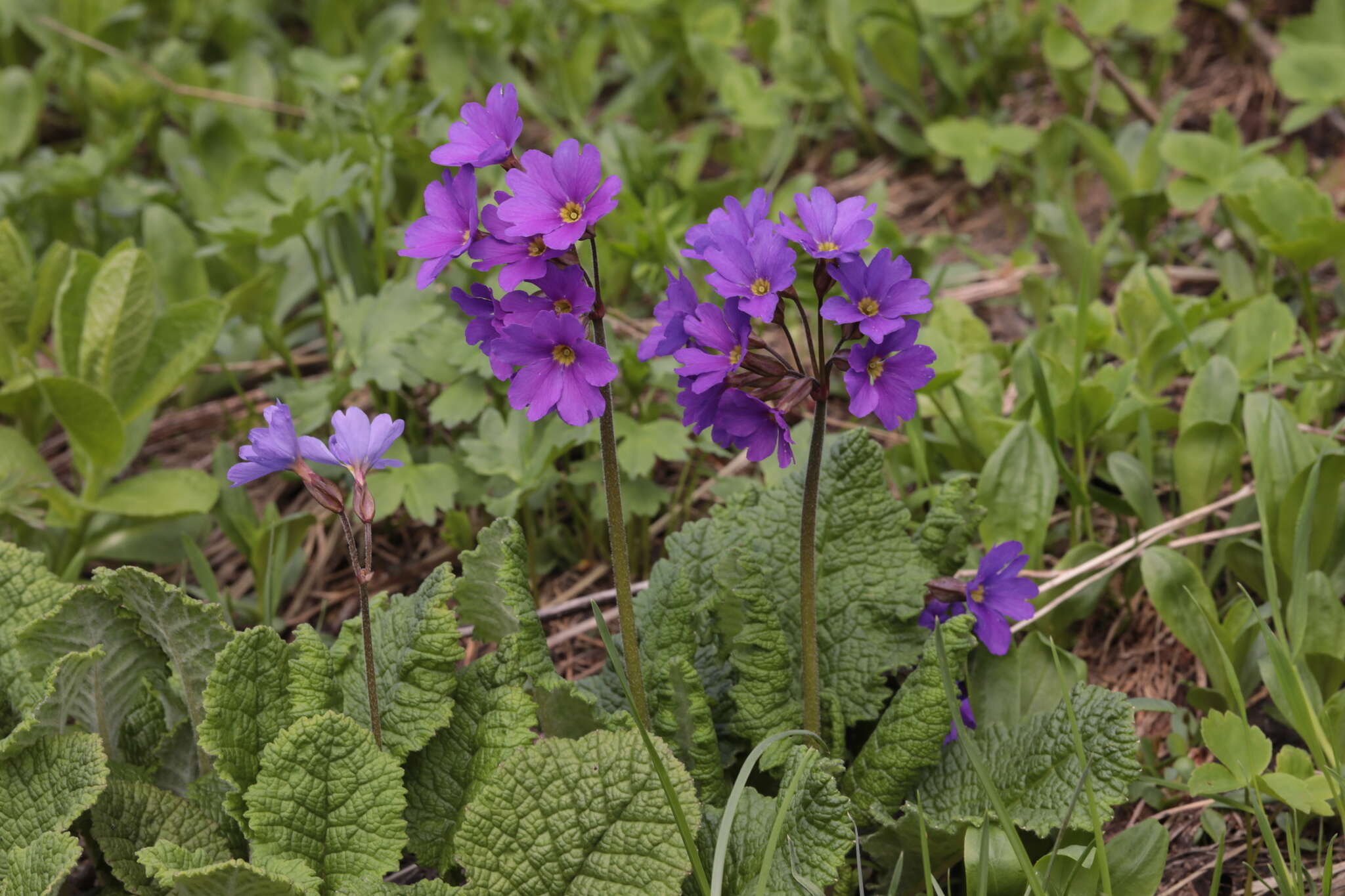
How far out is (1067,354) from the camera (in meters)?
2.96

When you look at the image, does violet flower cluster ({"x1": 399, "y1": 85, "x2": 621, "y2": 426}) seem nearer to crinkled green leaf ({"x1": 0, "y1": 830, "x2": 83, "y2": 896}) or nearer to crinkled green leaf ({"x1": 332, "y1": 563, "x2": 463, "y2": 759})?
crinkled green leaf ({"x1": 332, "y1": 563, "x2": 463, "y2": 759})

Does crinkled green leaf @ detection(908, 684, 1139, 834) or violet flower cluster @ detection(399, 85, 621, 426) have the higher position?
violet flower cluster @ detection(399, 85, 621, 426)

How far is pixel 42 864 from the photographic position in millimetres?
1707

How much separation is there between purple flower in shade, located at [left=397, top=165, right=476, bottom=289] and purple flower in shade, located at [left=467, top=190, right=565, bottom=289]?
0.02m

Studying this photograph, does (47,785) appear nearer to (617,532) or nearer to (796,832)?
(617,532)

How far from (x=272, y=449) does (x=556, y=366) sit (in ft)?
1.33

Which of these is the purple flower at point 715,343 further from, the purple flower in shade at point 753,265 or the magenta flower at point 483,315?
the magenta flower at point 483,315

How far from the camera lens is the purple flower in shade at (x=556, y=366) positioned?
1.54 m

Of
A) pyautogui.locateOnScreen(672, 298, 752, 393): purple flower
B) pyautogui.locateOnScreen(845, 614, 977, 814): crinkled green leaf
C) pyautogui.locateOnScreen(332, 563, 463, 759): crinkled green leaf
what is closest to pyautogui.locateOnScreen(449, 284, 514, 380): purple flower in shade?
pyautogui.locateOnScreen(672, 298, 752, 393): purple flower

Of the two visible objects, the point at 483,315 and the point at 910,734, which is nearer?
the point at 483,315

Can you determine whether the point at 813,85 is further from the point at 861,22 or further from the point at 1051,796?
the point at 1051,796

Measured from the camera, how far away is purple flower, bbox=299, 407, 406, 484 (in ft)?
5.53

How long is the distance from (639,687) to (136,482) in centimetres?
158

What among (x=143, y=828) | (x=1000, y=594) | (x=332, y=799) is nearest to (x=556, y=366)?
(x=332, y=799)
